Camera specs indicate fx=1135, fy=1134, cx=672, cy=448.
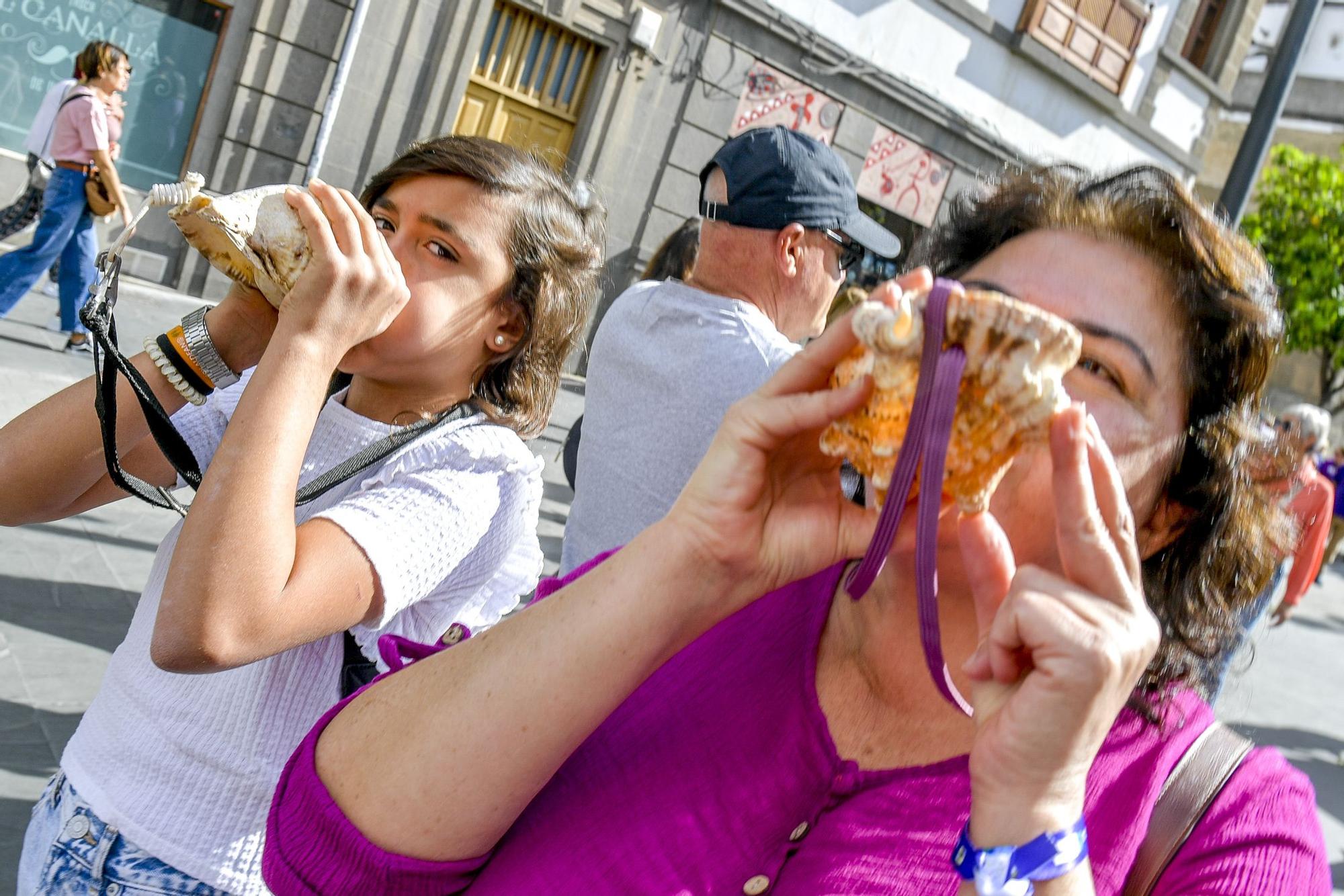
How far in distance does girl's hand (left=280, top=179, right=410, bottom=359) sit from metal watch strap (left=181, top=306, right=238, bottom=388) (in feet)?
0.96

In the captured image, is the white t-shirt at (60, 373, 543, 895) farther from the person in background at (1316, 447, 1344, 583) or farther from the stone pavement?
the person in background at (1316, 447, 1344, 583)

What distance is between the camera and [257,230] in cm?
165

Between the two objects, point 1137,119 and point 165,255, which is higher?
point 1137,119

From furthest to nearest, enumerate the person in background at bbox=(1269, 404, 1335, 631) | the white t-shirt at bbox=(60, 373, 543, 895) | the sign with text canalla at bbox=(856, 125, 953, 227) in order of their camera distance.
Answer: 1. the sign with text canalla at bbox=(856, 125, 953, 227)
2. the person in background at bbox=(1269, 404, 1335, 631)
3. the white t-shirt at bbox=(60, 373, 543, 895)

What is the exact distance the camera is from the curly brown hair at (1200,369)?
1501 millimetres

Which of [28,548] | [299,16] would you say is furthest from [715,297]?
[299,16]

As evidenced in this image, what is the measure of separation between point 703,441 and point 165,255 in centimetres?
888

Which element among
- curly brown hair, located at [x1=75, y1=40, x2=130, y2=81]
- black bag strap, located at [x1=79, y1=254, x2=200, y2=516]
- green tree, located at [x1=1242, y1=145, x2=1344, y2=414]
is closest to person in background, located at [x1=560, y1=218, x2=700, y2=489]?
black bag strap, located at [x1=79, y1=254, x2=200, y2=516]

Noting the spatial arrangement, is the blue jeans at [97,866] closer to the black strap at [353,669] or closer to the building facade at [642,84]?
the black strap at [353,669]

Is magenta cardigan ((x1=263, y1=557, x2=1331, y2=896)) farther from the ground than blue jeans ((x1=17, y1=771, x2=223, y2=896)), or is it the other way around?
magenta cardigan ((x1=263, y1=557, x2=1331, y2=896))

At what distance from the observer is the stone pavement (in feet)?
11.0

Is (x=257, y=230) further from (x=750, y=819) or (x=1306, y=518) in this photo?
(x=1306, y=518)

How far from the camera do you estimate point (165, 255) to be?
391 inches

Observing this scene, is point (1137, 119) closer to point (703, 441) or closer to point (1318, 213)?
point (1318, 213)
